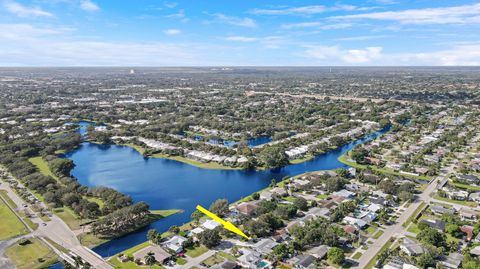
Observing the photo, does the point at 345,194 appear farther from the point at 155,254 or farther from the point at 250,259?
the point at 155,254

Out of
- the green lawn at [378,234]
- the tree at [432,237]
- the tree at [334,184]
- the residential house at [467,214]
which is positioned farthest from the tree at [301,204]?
the residential house at [467,214]

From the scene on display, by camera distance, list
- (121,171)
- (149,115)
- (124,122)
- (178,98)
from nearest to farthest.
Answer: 1. (121,171)
2. (124,122)
3. (149,115)
4. (178,98)

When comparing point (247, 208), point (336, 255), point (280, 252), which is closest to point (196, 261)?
point (280, 252)

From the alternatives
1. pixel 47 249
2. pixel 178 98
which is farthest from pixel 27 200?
pixel 178 98

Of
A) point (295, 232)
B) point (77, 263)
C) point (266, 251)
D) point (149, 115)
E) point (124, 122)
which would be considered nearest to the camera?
point (77, 263)

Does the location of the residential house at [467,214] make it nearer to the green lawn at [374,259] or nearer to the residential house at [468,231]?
the residential house at [468,231]

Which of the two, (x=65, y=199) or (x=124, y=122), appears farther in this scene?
(x=124, y=122)

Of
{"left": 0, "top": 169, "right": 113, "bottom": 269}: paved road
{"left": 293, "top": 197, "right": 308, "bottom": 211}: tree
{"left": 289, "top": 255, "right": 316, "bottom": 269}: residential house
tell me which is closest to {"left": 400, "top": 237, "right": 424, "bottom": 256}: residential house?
{"left": 289, "top": 255, "right": 316, "bottom": 269}: residential house

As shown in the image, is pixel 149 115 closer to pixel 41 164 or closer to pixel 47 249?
pixel 41 164
